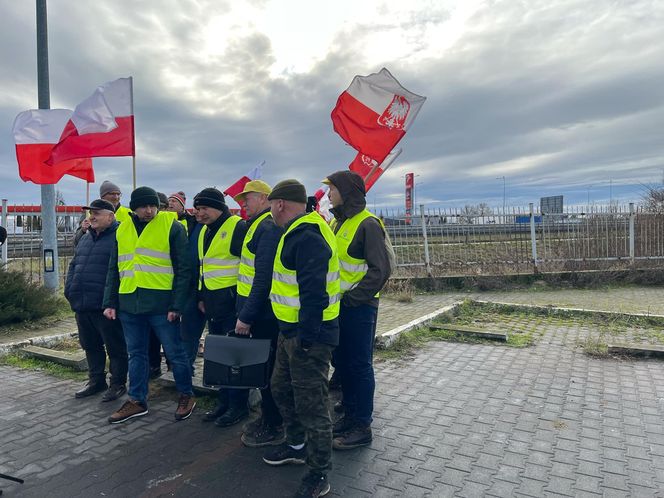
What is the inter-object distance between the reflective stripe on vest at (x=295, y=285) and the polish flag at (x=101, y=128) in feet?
13.8

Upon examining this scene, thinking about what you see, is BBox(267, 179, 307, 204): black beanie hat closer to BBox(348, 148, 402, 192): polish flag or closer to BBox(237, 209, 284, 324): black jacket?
BBox(237, 209, 284, 324): black jacket

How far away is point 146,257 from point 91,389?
5.67 feet

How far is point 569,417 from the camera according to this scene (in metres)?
3.95

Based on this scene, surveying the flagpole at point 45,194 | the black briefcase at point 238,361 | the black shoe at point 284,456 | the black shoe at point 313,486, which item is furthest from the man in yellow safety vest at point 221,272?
the flagpole at point 45,194

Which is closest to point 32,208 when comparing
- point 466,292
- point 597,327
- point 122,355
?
point 122,355

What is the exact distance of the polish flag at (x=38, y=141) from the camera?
7879 mm

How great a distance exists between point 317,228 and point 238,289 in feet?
3.85

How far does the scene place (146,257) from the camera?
4.07m

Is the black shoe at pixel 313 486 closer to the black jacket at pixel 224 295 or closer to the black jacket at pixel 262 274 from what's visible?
the black jacket at pixel 262 274

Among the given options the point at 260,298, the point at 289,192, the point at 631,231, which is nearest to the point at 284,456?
the point at 260,298

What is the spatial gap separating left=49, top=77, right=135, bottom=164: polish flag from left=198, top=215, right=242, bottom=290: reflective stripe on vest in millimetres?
2994

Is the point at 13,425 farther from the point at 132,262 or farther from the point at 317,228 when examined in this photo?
the point at 317,228

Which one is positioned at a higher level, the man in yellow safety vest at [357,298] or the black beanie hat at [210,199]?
the black beanie hat at [210,199]

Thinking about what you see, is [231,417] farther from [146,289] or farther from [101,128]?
[101,128]
